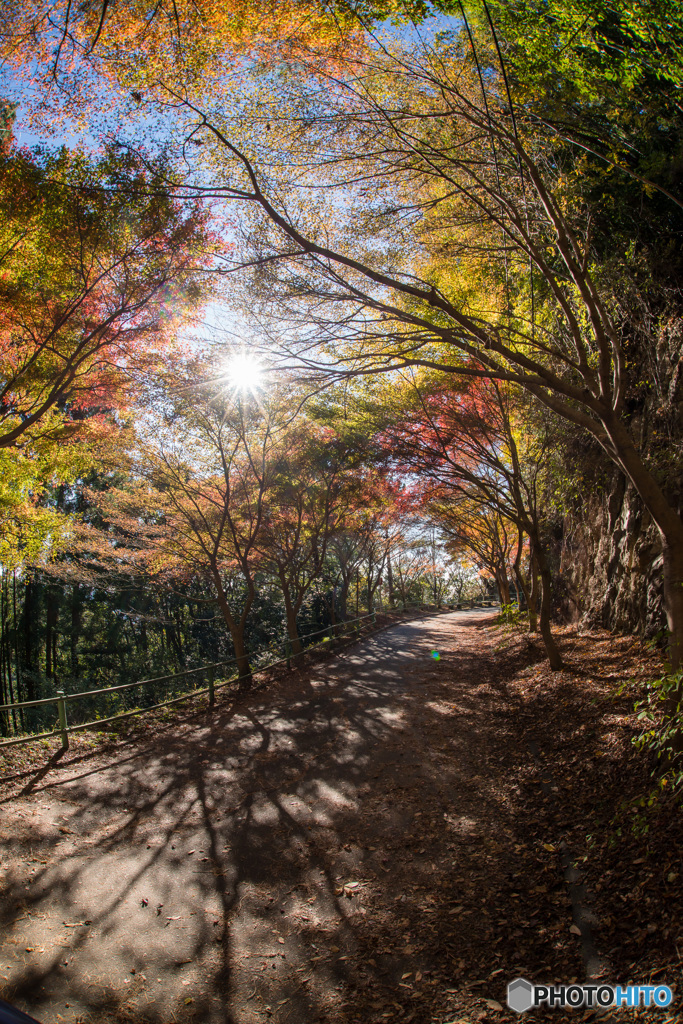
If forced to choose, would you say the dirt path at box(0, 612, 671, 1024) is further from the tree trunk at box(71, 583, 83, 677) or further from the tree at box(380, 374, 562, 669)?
the tree trunk at box(71, 583, 83, 677)

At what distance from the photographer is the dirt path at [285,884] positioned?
3.02 metres

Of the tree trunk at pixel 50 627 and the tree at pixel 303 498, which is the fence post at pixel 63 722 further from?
the tree trunk at pixel 50 627

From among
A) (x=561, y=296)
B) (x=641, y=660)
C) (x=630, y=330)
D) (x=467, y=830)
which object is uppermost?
(x=630, y=330)

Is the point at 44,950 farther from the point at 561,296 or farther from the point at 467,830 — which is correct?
the point at 561,296

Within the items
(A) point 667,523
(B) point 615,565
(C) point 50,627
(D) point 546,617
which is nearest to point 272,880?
(A) point 667,523

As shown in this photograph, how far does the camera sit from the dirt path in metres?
3.02

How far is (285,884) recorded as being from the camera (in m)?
4.23

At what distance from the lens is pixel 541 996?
2791 millimetres

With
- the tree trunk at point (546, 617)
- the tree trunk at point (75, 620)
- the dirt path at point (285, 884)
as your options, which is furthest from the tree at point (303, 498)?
the tree trunk at point (75, 620)

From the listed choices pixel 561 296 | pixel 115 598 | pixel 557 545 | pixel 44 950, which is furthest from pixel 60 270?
pixel 115 598

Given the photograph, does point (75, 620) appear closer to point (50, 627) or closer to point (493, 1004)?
point (50, 627)

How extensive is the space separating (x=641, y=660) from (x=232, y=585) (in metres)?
20.3

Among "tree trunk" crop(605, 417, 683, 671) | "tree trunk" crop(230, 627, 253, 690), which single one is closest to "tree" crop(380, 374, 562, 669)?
"tree trunk" crop(605, 417, 683, 671)

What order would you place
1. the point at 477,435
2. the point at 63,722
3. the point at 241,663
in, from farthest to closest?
the point at 241,663, the point at 477,435, the point at 63,722
